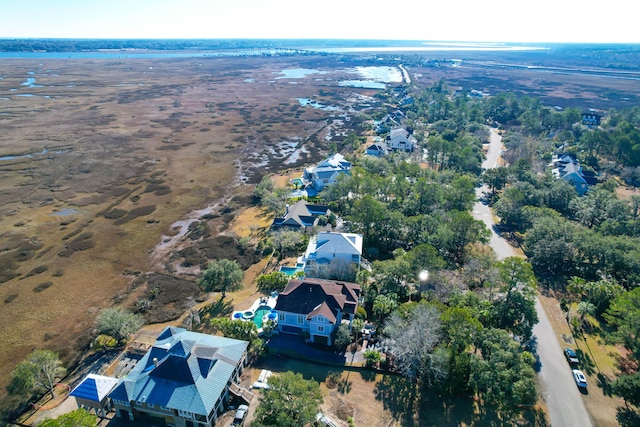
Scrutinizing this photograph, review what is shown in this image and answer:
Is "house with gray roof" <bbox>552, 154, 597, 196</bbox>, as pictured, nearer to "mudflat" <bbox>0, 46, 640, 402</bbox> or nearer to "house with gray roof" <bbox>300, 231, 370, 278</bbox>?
"house with gray roof" <bbox>300, 231, 370, 278</bbox>

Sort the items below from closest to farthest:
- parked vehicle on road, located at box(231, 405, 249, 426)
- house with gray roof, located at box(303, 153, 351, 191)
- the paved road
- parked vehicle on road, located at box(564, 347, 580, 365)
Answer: parked vehicle on road, located at box(231, 405, 249, 426)
the paved road
parked vehicle on road, located at box(564, 347, 580, 365)
house with gray roof, located at box(303, 153, 351, 191)

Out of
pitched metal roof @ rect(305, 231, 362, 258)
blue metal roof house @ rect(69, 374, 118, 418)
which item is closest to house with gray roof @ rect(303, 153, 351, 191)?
pitched metal roof @ rect(305, 231, 362, 258)

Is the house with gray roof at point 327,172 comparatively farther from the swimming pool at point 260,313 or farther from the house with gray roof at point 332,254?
the swimming pool at point 260,313

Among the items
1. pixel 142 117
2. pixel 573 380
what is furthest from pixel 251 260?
pixel 142 117

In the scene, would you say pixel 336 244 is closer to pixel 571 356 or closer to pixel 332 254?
pixel 332 254

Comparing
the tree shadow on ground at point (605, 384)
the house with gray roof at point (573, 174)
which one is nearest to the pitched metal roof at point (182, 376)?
the tree shadow on ground at point (605, 384)

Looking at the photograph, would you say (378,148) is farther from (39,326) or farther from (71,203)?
(39,326)
